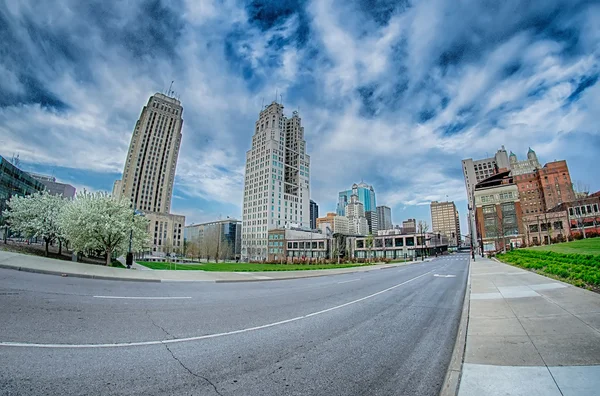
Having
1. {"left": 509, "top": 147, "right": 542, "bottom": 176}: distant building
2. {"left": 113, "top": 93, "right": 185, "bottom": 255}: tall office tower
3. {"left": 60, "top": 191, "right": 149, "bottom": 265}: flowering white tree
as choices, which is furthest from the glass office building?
{"left": 509, "top": 147, "right": 542, "bottom": 176}: distant building

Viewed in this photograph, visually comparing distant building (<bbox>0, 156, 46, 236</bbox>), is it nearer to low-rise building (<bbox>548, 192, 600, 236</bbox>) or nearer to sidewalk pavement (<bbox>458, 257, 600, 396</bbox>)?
sidewalk pavement (<bbox>458, 257, 600, 396</bbox>)

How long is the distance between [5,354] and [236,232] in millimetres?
158263

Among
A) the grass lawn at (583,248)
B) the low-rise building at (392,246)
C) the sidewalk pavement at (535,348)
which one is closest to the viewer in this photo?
the sidewalk pavement at (535,348)

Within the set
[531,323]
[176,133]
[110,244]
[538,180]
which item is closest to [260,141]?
[176,133]

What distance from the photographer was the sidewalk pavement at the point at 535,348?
3505 mm

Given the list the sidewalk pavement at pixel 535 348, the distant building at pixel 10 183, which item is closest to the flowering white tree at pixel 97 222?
the sidewalk pavement at pixel 535 348

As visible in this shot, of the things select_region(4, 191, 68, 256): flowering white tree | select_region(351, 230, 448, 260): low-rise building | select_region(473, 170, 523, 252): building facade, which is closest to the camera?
select_region(4, 191, 68, 256): flowering white tree

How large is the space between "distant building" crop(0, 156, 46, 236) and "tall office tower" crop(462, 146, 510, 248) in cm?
20931

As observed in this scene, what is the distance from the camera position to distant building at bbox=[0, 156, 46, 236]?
2137 inches

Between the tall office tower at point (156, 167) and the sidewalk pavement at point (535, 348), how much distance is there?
14255cm

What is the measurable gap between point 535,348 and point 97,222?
1275 inches

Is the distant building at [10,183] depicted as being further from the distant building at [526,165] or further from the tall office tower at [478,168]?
the distant building at [526,165]

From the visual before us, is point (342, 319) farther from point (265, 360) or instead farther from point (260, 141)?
point (260, 141)

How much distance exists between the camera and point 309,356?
4828 mm
